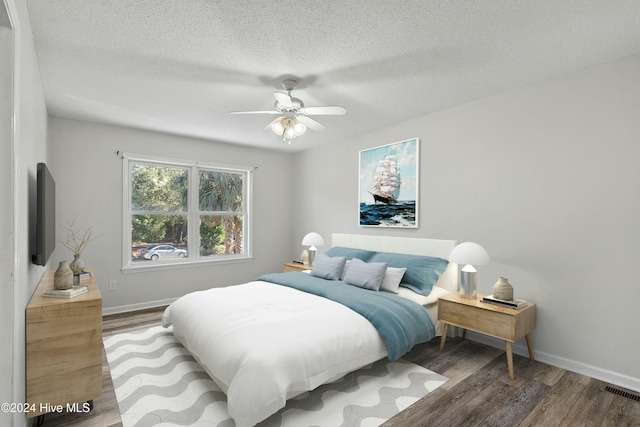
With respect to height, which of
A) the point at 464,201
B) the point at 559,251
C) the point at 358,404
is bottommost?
the point at 358,404

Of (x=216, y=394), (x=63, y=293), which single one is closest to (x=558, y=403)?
(x=216, y=394)

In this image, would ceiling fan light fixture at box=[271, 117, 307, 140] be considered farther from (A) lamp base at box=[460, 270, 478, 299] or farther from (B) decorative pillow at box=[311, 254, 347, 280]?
(A) lamp base at box=[460, 270, 478, 299]

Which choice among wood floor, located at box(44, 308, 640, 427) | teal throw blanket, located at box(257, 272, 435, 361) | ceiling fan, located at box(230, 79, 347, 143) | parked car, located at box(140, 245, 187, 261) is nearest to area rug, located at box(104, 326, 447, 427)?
wood floor, located at box(44, 308, 640, 427)

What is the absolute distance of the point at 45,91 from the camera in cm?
307

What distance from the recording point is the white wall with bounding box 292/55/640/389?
96.2 inches

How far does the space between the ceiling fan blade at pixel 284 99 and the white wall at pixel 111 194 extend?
2.72 metres

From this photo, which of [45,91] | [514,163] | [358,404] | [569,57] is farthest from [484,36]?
[45,91]

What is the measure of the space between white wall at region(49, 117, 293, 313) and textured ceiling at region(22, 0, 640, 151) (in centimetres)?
65

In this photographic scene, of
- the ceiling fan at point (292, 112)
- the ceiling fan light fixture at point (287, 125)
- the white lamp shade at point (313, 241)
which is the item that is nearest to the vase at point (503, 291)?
the ceiling fan at point (292, 112)

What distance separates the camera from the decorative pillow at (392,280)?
3.24 m

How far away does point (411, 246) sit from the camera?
3.85 m

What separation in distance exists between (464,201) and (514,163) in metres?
0.61

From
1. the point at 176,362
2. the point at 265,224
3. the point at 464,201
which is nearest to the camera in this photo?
the point at 176,362

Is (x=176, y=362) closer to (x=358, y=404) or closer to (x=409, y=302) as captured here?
(x=358, y=404)
